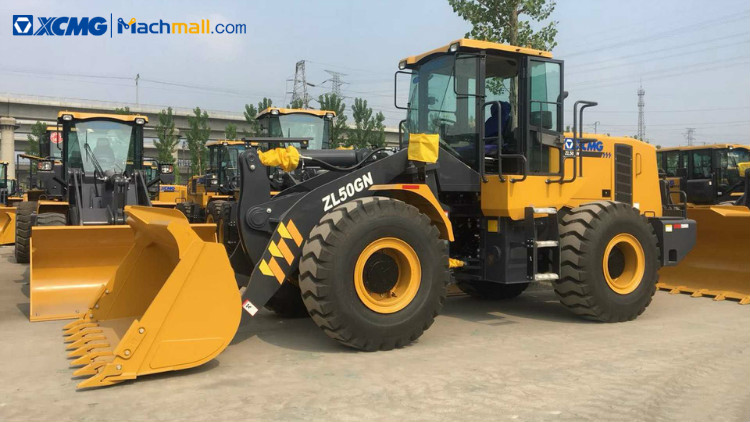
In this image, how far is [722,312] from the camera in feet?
23.8

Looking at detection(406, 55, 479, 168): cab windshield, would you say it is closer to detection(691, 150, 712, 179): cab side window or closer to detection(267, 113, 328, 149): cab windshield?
detection(267, 113, 328, 149): cab windshield

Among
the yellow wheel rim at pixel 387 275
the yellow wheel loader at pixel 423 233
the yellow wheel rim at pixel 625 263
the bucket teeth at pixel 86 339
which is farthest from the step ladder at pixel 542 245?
the bucket teeth at pixel 86 339

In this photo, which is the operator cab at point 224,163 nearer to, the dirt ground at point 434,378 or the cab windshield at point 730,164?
the dirt ground at point 434,378

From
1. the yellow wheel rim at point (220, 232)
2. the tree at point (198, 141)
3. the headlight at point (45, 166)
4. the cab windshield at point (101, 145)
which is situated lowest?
the yellow wheel rim at point (220, 232)

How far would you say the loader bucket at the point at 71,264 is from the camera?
22.0 ft

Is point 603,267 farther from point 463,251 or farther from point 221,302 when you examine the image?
point 221,302

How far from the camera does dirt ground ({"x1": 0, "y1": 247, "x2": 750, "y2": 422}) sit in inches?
151

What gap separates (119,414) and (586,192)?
19.2 ft

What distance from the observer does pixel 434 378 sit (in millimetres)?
4500

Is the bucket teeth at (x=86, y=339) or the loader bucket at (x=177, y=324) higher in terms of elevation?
the loader bucket at (x=177, y=324)

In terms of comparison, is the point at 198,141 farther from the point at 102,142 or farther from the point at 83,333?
the point at 83,333

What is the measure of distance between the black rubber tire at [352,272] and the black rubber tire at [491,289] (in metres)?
2.66

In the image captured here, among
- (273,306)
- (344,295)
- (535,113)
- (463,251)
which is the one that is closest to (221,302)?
(344,295)

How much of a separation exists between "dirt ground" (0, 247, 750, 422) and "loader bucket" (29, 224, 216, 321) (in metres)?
0.33
